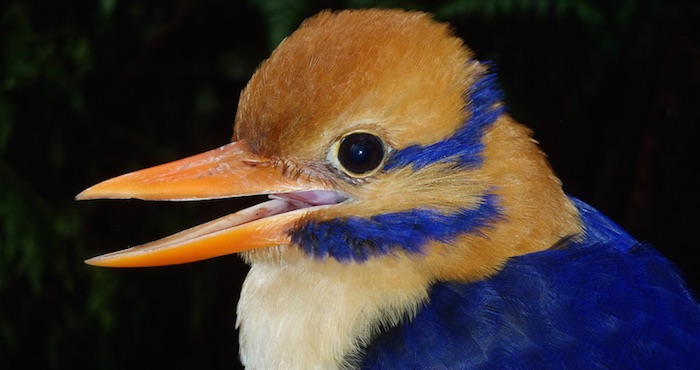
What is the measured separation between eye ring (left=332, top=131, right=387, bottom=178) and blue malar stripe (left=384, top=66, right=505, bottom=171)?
0.02 m

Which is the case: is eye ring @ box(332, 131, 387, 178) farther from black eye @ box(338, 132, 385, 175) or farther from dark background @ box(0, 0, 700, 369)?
dark background @ box(0, 0, 700, 369)

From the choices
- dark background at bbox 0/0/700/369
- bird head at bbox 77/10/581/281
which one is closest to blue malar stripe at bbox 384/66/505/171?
bird head at bbox 77/10/581/281

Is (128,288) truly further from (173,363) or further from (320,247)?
(320,247)

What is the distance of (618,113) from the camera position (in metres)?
2.94

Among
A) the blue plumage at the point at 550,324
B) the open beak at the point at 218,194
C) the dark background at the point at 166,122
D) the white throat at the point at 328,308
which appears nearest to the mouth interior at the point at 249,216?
the open beak at the point at 218,194

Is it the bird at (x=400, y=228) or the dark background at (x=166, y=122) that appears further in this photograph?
the dark background at (x=166, y=122)

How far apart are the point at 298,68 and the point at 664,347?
2.42ft

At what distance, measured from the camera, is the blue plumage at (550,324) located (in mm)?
1311

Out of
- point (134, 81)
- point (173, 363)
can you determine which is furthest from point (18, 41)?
point (173, 363)

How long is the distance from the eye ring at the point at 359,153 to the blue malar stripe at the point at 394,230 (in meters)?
0.08

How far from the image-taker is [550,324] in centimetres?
134

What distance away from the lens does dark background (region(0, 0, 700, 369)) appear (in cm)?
253

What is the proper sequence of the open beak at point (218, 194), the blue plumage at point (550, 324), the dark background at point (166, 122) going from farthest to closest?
the dark background at point (166, 122)
the open beak at point (218, 194)
the blue plumage at point (550, 324)

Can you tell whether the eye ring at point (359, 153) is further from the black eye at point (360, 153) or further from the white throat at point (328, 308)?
the white throat at point (328, 308)
